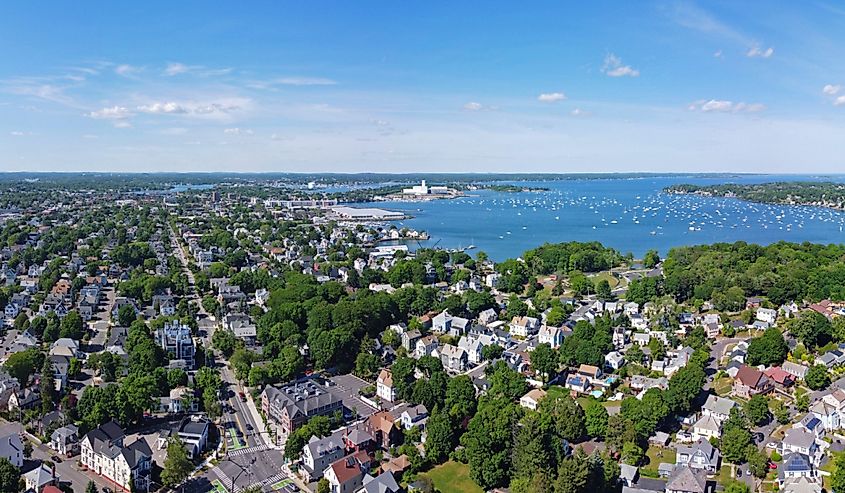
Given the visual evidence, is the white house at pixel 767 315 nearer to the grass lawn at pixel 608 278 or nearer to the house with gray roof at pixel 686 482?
the grass lawn at pixel 608 278

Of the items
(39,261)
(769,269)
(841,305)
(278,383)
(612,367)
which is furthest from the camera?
(39,261)

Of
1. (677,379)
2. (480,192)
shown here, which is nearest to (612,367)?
(677,379)

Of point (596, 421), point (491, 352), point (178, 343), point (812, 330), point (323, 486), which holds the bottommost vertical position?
point (323, 486)

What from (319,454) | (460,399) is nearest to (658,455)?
(460,399)

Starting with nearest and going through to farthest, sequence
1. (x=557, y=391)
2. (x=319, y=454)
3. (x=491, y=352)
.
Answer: (x=319, y=454) < (x=557, y=391) < (x=491, y=352)

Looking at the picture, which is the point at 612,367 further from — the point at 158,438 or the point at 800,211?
the point at 800,211

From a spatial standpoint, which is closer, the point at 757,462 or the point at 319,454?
the point at 757,462

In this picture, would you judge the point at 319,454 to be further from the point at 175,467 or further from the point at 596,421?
the point at 596,421
